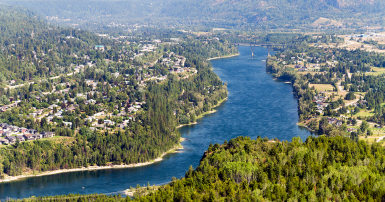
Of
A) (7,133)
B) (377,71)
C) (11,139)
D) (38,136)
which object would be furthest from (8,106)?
(377,71)

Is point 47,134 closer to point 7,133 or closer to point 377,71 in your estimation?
point 7,133

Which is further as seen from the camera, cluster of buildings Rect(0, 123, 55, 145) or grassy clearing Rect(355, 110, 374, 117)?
grassy clearing Rect(355, 110, 374, 117)

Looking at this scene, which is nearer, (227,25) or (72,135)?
(72,135)

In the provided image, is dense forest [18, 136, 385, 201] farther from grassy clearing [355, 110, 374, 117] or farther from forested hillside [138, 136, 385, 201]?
grassy clearing [355, 110, 374, 117]

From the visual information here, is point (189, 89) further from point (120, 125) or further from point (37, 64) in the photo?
point (37, 64)

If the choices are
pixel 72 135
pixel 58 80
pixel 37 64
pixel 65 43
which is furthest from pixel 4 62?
pixel 72 135

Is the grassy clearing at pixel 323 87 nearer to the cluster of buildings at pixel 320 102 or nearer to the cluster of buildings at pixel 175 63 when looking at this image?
the cluster of buildings at pixel 320 102

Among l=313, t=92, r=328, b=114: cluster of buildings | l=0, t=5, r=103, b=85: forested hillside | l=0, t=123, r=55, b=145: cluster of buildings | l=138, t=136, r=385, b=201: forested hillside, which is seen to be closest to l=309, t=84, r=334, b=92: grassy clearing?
l=313, t=92, r=328, b=114: cluster of buildings
